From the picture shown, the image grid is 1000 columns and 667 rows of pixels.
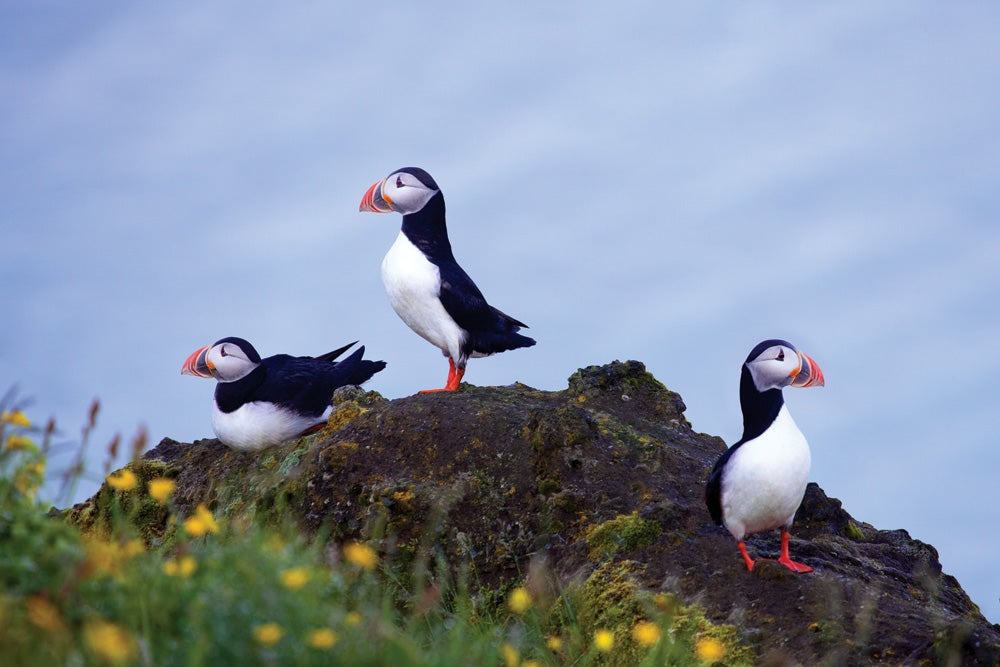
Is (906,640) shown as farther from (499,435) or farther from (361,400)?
(361,400)

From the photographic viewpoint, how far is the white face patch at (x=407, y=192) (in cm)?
876

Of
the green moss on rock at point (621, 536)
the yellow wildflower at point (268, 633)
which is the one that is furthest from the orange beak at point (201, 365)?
the yellow wildflower at point (268, 633)

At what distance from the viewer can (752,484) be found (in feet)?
21.1

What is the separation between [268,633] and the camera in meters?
3.44

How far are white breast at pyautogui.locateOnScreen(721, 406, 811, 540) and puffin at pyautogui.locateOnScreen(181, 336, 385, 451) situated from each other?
3.54 metres

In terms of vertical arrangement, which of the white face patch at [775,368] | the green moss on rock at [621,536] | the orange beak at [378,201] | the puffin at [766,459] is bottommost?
the green moss on rock at [621,536]

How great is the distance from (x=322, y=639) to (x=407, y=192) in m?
5.63

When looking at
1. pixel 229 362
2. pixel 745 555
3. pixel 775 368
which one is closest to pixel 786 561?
pixel 745 555

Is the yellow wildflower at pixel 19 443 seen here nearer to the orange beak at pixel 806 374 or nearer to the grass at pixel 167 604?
the grass at pixel 167 604

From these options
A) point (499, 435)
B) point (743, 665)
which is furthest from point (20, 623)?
point (499, 435)

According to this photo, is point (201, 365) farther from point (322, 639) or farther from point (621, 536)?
point (322, 639)

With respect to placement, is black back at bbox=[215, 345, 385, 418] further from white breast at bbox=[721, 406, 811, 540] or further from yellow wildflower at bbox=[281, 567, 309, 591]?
yellow wildflower at bbox=[281, 567, 309, 591]

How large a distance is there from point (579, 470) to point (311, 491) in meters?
1.69

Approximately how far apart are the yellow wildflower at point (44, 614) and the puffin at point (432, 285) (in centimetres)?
461
